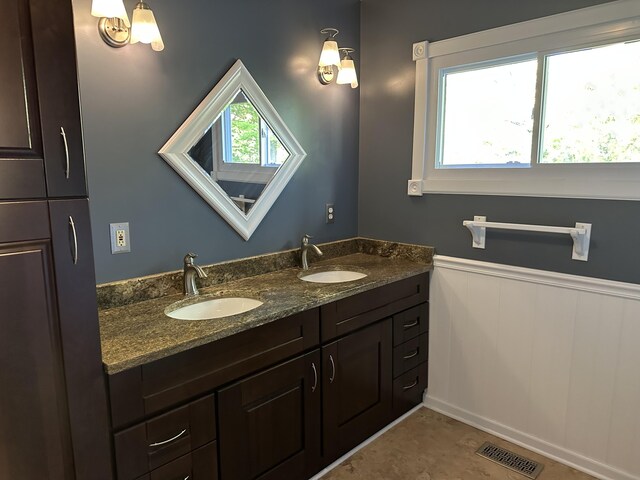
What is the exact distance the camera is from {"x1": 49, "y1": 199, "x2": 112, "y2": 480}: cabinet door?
1.12m

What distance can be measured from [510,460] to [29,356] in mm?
2145

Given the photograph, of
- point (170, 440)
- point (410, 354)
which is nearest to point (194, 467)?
point (170, 440)

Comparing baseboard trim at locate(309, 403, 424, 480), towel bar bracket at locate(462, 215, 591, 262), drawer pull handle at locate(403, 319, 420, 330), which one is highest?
towel bar bracket at locate(462, 215, 591, 262)

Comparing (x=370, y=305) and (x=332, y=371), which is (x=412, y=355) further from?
(x=332, y=371)

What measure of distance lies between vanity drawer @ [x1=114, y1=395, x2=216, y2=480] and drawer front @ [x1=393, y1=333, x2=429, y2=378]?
1.16m

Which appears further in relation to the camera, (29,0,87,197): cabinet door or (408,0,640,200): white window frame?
(408,0,640,200): white window frame

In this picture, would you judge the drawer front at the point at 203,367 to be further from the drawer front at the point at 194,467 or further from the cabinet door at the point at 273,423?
the drawer front at the point at 194,467

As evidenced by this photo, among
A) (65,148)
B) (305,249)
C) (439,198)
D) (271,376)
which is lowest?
(271,376)

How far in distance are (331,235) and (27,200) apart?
1.84 metres

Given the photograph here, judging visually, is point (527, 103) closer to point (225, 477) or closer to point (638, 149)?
point (638, 149)

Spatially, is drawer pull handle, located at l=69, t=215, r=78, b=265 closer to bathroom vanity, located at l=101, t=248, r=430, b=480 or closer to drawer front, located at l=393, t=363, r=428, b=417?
bathroom vanity, located at l=101, t=248, r=430, b=480

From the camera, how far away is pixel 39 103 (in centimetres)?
105

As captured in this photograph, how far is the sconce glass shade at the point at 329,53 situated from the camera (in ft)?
7.41

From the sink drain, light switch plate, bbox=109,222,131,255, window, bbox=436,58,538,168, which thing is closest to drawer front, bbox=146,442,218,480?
light switch plate, bbox=109,222,131,255
